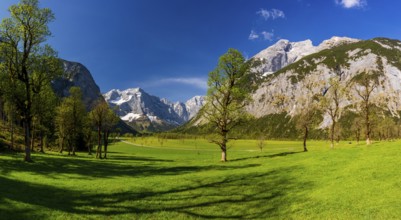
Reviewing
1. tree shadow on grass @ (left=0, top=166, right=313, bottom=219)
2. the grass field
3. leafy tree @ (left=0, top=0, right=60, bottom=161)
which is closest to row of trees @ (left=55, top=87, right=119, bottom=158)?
leafy tree @ (left=0, top=0, right=60, bottom=161)

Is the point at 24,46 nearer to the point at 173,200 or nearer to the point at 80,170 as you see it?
the point at 80,170

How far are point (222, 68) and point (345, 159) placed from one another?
31594mm

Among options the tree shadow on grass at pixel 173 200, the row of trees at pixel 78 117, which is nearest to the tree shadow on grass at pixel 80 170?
the tree shadow on grass at pixel 173 200

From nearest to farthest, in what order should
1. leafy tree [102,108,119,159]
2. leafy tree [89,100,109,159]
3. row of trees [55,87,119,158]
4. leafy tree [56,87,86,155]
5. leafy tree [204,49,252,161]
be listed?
leafy tree [204,49,252,161] < leafy tree [89,100,109,159] < row of trees [55,87,119,158] < leafy tree [56,87,86,155] < leafy tree [102,108,119,159]

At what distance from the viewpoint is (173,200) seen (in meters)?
25.0

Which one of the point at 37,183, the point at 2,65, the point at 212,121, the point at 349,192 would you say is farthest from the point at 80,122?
the point at 349,192

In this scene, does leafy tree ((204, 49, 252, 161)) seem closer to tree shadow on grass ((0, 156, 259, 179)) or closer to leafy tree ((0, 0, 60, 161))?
tree shadow on grass ((0, 156, 259, 179))

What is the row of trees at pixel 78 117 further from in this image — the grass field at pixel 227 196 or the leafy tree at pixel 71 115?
the grass field at pixel 227 196

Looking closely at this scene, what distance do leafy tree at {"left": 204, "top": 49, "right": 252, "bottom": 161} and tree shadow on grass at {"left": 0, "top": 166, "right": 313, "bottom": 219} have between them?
2876 centimetres

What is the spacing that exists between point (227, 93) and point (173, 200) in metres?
38.2

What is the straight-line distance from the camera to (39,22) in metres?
50.0

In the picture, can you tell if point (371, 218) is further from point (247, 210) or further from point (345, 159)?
point (345, 159)

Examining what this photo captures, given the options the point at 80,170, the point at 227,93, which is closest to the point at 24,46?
the point at 80,170

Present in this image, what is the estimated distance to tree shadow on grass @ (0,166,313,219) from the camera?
20.8 m
